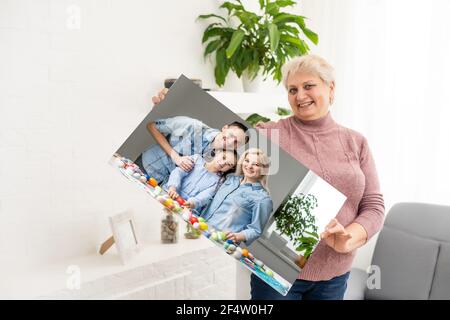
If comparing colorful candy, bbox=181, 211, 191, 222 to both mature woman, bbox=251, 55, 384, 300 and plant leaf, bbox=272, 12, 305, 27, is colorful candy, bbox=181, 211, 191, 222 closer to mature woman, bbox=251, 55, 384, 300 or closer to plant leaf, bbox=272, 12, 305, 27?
mature woman, bbox=251, 55, 384, 300

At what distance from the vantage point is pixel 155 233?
2.27 metres

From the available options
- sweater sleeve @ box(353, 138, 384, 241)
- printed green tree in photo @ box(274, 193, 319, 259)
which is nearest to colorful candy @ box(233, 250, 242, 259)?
printed green tree in photo @ box(274, 193, 319, 259)

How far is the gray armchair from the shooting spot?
213 centimetres

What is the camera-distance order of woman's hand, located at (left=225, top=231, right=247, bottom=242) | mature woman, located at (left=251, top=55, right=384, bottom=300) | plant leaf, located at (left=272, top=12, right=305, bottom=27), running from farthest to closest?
plant leaf, located at (left=272, top=12, right=305, bottom=27)
mature woman, located at (left=251, top=55, right=384, bottom=300)
woman's hand, located at (left=225, top=231, right=247, bottom=242)

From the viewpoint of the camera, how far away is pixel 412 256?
7.31ft

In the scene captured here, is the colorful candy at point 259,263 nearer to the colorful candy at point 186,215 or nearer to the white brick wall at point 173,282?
the colorful candy at point 186,215

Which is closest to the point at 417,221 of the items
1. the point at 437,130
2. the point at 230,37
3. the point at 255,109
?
the point at 437,130

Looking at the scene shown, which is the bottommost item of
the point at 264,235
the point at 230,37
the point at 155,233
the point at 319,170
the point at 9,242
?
the point at 155,233

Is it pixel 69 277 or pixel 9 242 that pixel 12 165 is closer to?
pixel 9 242

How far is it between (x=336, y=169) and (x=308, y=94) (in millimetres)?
243

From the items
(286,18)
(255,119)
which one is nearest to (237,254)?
(255,119)

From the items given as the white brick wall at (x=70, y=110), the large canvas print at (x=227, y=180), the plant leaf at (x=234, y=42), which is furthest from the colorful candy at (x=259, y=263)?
the plant leaf at (x=234, y=42)

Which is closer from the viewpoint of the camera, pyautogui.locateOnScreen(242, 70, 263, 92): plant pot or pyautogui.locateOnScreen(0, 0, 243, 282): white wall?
pyautogui.locateOnScreen(0, 0, 243, 282): white wall
